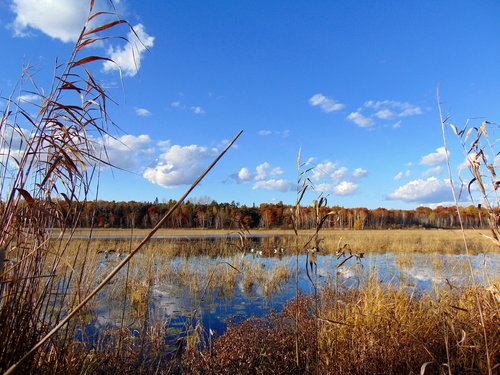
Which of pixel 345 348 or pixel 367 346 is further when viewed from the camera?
pixel 345 348

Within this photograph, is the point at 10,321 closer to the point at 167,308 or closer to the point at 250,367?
the point at 250,367

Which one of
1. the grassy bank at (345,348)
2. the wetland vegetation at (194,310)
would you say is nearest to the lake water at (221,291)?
the wetland vegetation at (194,310)

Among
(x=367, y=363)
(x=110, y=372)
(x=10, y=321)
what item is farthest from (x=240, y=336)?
(x=10, y=321)

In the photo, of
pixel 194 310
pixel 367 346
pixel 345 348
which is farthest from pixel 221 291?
pixel 194 310

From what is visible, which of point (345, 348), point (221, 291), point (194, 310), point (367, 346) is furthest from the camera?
point (221, 291)

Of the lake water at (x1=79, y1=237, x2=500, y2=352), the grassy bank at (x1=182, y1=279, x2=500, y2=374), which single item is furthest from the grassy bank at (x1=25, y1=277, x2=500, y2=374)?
the lake water at (x1=79, y1=237, x2=500, y2=352)

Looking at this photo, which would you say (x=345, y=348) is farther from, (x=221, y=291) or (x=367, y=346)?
(x=221, y=291)

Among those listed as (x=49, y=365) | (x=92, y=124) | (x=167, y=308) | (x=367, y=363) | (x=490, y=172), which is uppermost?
(x=92, y=124)

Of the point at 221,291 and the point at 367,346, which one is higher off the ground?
the point at 367,346

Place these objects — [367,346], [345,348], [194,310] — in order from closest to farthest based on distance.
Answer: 1. [194,310]
2. [367,346]
3. [345,348]

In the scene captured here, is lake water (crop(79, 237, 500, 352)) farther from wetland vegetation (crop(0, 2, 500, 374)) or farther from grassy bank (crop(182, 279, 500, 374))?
grassy bank (crop(182, 279, 500, 374))

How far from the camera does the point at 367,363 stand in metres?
3.79

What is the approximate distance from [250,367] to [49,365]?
2.70m

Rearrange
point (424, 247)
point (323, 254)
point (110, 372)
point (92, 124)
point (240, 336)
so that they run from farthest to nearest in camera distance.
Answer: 1. point (424, 247)
2. point (323, 254)
3. point (240, 336)
4. point (110, 372)
5. point (92, 124)
